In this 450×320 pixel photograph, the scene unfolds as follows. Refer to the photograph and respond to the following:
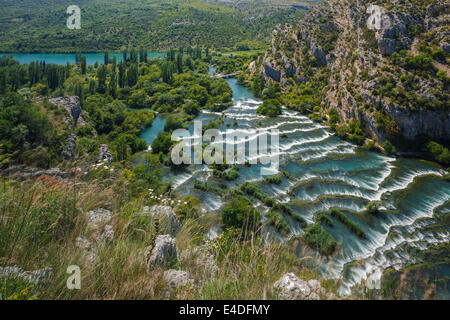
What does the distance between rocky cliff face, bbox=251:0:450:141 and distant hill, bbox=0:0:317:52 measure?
299 ft

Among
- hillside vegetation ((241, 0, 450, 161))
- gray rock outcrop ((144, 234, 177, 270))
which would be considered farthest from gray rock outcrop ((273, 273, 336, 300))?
hillside vegetation ((241, 0, 450, 161))

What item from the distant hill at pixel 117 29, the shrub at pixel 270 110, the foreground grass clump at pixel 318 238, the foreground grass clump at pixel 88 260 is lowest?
the foreground grass clump at pixel 318 238

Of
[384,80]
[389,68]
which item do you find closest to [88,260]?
[384,80]

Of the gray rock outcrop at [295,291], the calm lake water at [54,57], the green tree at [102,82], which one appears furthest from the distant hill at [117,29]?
the gray rock outcrop at [295,291]

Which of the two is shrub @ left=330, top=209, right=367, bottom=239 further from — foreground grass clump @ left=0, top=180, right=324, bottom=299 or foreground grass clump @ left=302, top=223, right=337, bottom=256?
foreground grass clump @ left=0, top=180, right=324, bottom=299

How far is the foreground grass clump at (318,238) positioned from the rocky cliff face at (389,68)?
26033mm

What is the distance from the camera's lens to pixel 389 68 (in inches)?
1619

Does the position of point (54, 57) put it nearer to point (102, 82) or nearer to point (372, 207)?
point (102, 82)

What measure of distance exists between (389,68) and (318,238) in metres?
38.2

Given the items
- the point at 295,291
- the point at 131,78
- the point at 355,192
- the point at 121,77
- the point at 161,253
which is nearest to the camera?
the point at 295,291

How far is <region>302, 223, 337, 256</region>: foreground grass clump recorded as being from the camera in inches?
691

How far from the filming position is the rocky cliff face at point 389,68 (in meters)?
36.1

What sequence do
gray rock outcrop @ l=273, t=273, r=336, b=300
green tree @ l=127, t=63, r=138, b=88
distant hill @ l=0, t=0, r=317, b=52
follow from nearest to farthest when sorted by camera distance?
gray rock outcrop @ l=273, t=273, r=336, b=300, green tree @ l=127, t=63, r=138, b=88, distant hill @ l=0, t=0, r=317, b=52

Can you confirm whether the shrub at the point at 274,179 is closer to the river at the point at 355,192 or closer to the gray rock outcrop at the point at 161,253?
the river at the point at 355,192
